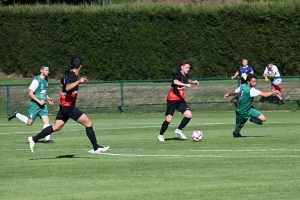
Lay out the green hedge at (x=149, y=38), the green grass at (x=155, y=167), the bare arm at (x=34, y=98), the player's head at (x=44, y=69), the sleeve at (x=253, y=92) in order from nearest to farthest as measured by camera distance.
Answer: the green grass at (x=155, y=167), the sleeve at (x=253, y=92), the player's head at (x=44, y=69), the bare arm at (x=34, y=98), the green hedge at (x=149, y=38)

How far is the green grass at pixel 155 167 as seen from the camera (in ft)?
40.0

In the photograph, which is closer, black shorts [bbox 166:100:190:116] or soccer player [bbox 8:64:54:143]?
black shorts [bbox 166:100:190:116]

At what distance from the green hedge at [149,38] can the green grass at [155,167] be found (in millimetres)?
16180

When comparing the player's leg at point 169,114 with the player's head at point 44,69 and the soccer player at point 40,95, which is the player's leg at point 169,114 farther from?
the player's head at point 44,69

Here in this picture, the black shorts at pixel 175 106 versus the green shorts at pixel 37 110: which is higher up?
the black shorts at pixel 175 106

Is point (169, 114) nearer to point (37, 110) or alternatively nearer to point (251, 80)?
point (251, 80)

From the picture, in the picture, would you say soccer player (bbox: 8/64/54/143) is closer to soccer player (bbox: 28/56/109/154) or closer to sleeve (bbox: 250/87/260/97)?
soccer player (bbox: 28/56/109/154)

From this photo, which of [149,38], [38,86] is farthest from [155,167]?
[149,38]

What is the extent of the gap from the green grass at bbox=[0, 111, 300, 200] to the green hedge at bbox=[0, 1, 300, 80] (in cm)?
1618

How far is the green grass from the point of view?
12.2 m

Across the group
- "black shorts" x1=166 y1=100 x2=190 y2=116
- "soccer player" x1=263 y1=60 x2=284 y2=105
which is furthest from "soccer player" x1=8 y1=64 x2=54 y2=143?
"soccer player" x1=263 y1=60 x2=284 y2=105

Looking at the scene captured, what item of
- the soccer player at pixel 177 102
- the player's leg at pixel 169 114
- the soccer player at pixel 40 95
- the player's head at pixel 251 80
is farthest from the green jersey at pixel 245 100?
the soccer player at pixel 40 95

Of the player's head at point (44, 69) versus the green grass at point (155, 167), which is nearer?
the green grass at point (155, 167)

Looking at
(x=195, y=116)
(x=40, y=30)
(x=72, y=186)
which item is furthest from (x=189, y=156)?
(x=40, y=30)
